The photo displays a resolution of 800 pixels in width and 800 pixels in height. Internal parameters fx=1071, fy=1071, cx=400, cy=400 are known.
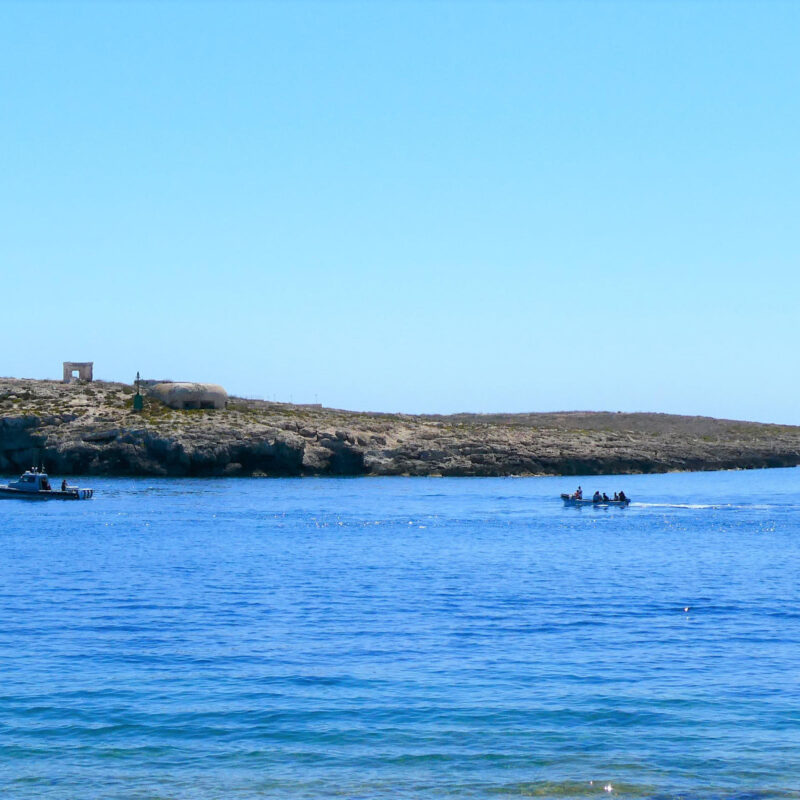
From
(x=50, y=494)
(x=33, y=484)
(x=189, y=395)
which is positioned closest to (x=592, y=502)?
(x=50, y=494)

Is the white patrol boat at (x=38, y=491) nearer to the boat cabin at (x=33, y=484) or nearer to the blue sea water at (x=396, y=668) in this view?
the boat cabin at (x=33, y=484)

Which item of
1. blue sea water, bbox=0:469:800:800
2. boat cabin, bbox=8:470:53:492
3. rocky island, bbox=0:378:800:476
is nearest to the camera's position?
blue sea water, bbox=0:469:800:800

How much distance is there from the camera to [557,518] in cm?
8812

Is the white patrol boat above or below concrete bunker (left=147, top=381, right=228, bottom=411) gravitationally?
below

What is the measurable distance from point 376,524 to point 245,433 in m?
58.8

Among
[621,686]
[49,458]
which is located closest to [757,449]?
[49,458]

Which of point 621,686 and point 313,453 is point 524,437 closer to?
point 313,453

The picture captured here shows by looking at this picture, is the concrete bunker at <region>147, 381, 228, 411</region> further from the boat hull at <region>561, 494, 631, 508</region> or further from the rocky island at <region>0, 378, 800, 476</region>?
the boat hull at <region>561, 494, 631, 508</region>

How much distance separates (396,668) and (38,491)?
75170 mm

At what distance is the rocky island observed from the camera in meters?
133

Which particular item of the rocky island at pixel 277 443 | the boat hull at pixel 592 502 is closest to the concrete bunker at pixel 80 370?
the rocky island at pixel 277 443

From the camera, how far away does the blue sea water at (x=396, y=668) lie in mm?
22453

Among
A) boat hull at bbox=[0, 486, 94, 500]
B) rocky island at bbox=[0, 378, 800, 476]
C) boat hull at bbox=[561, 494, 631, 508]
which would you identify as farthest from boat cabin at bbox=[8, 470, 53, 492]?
boat hull at bbox=[561, 494, 631, 508]

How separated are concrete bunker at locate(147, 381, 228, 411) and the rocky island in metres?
1.68
